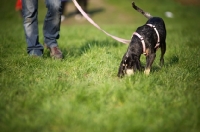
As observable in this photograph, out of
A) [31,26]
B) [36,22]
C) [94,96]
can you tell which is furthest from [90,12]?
[94,96]

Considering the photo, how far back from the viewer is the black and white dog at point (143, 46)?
3281mm

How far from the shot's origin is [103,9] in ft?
55.0

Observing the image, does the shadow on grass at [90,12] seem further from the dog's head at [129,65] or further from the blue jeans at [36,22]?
the dog's head at [129,65]

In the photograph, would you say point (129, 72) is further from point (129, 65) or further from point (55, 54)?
point (55, 54)

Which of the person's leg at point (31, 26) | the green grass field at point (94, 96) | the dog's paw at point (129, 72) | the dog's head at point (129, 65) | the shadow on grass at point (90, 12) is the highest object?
the shadow on grass at point (90, 12)

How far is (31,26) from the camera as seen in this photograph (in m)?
4.32

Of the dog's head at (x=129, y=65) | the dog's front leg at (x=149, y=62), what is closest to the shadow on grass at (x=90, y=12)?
the dog's front leg at (x=149, y=62)

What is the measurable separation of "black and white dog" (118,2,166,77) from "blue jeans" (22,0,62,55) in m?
1.80

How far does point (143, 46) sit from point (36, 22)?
8.08 feet

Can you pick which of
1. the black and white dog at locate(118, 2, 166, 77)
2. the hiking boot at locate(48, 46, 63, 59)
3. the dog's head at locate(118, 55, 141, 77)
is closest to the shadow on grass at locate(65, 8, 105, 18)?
the hiking boot at locate(48, 46, 63, 59)

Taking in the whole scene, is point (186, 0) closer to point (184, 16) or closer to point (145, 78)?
point (184, 16)

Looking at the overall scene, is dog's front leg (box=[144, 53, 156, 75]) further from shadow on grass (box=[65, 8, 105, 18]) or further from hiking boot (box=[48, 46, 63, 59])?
shadow on grass (box=[65, 8, 105, 18])

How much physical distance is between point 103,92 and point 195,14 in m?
14.9

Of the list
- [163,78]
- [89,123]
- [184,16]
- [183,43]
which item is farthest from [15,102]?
[184,16]
